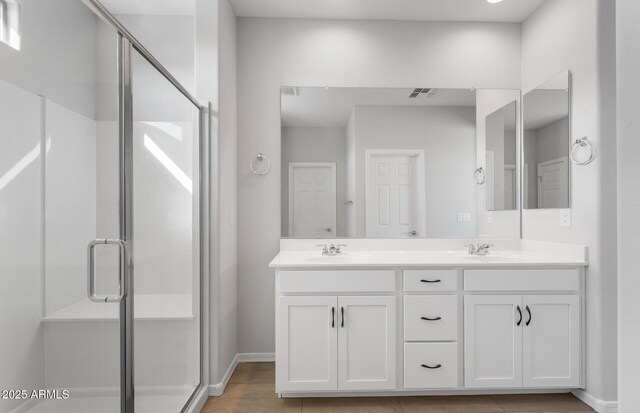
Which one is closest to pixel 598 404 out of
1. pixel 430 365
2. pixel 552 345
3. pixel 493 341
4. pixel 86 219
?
pixel 552 345

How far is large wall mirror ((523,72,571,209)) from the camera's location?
2.33 metres

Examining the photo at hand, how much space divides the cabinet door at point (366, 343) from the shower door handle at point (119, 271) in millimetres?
1200

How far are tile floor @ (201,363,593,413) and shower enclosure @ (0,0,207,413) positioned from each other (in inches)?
19.2

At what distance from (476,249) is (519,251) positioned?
339 mm

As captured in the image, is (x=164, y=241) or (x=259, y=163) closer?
(x=164, y=241)

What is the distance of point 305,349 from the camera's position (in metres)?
2.10

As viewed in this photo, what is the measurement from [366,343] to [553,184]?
65.9 inches

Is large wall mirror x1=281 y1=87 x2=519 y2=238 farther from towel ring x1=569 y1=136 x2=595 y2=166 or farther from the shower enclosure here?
the shower enclosure

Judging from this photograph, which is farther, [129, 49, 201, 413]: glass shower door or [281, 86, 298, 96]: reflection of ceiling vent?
[281, 86, 298, 96]: reflection of ceiling vent

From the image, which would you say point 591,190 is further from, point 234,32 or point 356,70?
point 234,32

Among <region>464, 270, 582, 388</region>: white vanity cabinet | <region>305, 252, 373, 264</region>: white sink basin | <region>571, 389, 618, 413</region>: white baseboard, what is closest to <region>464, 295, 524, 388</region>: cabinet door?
<region>464, 270, 582, 388</region>: white vanity cabinet

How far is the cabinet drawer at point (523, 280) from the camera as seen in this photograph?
7.02 feet

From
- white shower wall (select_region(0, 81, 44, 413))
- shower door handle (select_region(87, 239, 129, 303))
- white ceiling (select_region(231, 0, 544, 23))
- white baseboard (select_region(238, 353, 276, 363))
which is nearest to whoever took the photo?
white shower wall (select_region(0, 81, 44, 413))

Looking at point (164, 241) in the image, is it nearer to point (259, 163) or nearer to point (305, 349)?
point (305, 349)
